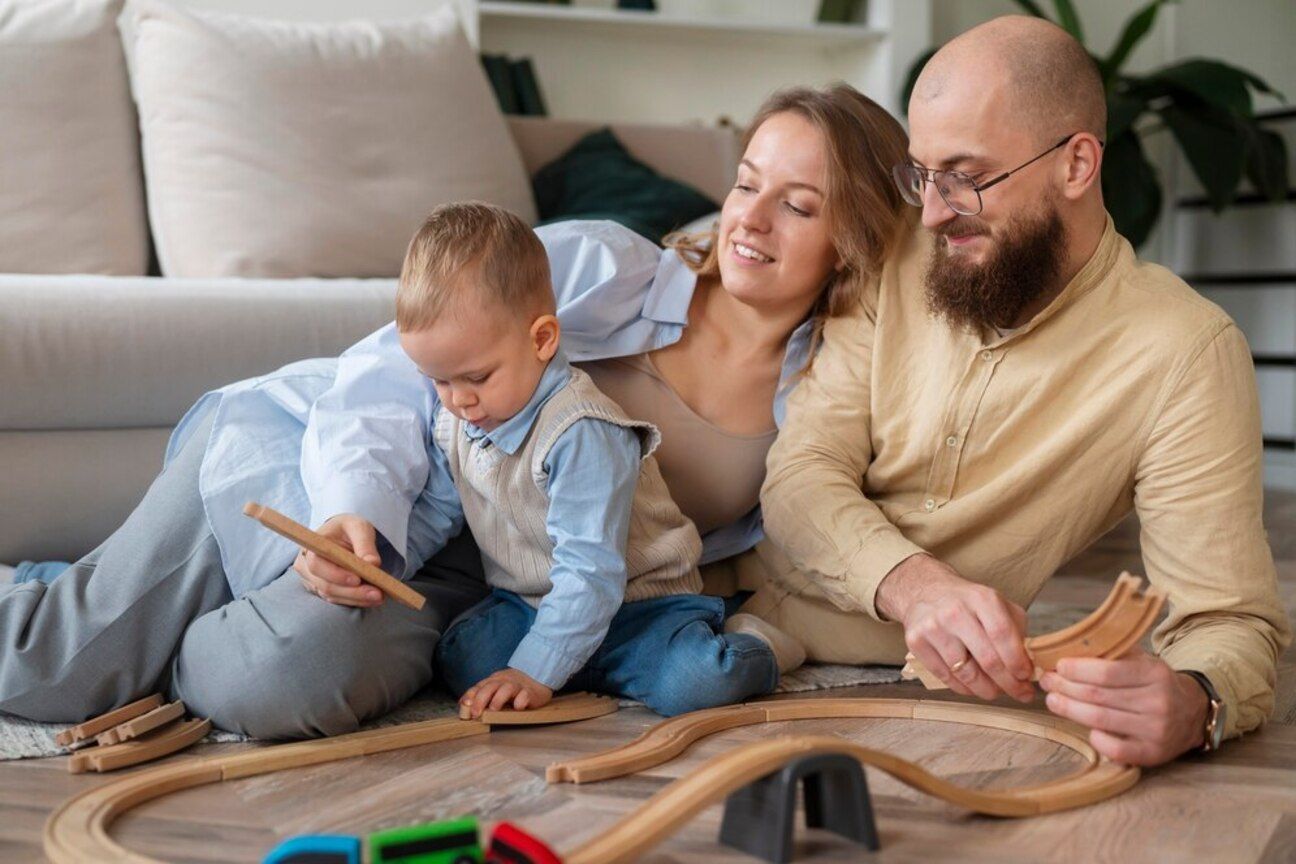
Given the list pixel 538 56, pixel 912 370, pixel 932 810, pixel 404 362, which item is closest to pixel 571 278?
pixel 404 362

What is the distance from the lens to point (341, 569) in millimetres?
1393

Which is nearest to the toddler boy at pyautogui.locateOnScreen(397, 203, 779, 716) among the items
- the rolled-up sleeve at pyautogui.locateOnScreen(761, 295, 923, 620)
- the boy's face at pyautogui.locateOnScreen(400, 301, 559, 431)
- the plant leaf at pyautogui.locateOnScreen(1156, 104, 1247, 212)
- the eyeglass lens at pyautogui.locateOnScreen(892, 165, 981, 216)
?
the boy's face at pyautogui.locateOnScreen(400, 301, 559, 431)

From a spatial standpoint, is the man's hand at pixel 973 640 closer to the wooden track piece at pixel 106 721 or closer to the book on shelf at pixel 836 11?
the wooden track piece at pixel 106 721

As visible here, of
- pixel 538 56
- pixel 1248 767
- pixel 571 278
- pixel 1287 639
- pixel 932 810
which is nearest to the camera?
pixel 932 810

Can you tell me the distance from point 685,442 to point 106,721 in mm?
695

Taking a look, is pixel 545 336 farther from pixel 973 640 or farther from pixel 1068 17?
pixel 1068 17

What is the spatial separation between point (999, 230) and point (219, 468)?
855 millimetres

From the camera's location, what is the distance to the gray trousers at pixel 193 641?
139 centimetres

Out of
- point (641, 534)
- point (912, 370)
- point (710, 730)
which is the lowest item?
point (710, 730)

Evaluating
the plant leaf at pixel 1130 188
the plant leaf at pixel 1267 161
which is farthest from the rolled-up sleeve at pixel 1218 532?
the plant leaf at pixel 1267 161

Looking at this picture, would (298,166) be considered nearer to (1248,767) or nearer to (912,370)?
(912,370)

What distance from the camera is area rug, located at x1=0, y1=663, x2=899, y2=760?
54.1 inches

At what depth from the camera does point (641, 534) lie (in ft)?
5.23

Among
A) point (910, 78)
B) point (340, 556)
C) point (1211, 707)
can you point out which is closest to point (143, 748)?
point (340, 556)
